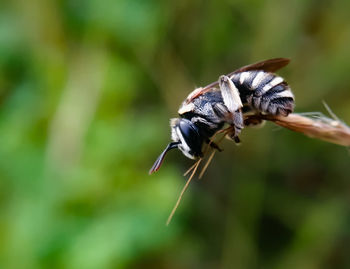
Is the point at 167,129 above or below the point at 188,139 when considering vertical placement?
below

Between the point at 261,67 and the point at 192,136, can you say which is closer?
the point at 192,136

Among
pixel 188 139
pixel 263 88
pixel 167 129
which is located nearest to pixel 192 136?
pixel 188 139

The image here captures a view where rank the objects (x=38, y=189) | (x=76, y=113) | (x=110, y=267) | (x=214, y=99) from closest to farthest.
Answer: (x=214, y=99), (x=110, y=267), (x=38, y=189), (x=76, y=113)

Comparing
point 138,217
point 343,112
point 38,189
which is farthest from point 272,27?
point 38,189

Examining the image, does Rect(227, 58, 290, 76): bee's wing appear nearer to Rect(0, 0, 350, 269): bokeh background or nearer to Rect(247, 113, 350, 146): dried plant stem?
Rect(247, 113, 350, 146): dried plant stem

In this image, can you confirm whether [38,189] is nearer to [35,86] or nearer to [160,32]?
[35,86]

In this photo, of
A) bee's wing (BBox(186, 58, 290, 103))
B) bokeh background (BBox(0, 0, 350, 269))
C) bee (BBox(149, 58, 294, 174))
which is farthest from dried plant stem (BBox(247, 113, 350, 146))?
bokeh background (BBox(0, 0, 350, 269))

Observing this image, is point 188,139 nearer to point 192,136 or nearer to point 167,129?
point 192,136
